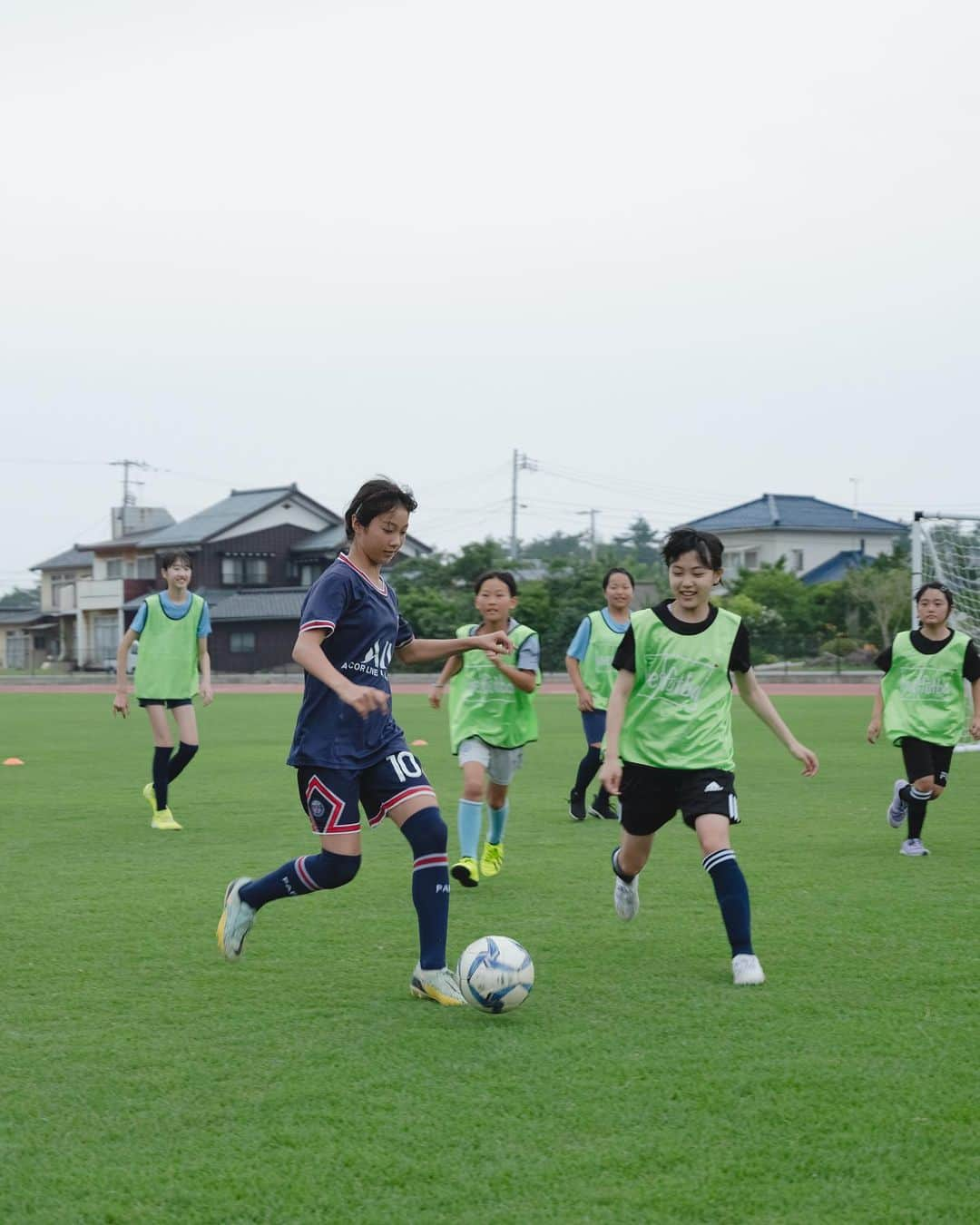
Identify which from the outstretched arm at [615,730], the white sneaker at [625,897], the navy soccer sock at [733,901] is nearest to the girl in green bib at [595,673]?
the white sneaker at [625,897]

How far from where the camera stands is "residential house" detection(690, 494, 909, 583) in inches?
2697

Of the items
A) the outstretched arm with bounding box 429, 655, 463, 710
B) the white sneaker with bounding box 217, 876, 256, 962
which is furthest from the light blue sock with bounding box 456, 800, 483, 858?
the white sneaker with bounding box 217, 876, 256, 962

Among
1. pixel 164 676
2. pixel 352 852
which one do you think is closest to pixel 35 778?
pixel 164 676

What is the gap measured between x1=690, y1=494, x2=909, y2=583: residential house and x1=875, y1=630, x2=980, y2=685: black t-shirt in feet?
191

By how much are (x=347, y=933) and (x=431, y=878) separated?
1.34 meters

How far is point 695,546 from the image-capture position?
5793 millimetres

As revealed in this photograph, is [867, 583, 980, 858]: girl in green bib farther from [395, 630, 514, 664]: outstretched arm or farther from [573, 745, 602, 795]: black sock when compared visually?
[395, 630, 514, 664]: outstretched arm

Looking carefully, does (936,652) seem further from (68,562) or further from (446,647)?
(68,562)

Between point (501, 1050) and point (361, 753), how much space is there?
1253 millimetres

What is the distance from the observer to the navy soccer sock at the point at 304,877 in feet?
17.9

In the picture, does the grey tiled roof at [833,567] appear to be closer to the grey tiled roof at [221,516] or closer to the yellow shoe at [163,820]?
the grey tiled roof at [221,516]

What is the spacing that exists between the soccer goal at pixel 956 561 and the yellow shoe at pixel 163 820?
32.2 feet

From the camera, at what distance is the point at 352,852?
5457 millimetres

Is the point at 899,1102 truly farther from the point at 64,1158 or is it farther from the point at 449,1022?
the point at 64,1158
